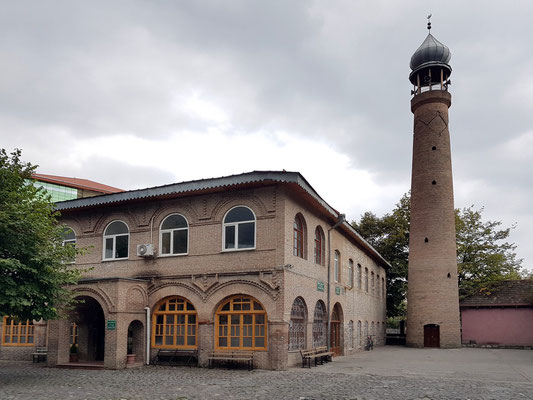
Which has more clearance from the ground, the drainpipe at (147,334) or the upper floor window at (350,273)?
the upper floor window at (350,273)

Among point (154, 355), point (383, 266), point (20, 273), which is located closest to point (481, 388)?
point (154, 355)

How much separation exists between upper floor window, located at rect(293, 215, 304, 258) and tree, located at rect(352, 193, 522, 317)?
71.9ft

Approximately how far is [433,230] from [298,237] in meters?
15.2

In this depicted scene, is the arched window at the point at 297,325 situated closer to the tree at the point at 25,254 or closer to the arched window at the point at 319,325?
the arched window at the point at 319,325

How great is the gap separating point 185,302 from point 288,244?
4206 mm

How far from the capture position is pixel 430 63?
107 feet

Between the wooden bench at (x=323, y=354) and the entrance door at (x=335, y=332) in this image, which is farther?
the entrance door at (x=335, y=332)

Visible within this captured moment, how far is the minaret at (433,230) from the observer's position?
1198 inches

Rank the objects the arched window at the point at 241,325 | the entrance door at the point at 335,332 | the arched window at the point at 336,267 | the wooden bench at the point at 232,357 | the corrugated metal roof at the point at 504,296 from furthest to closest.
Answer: the corrugated metal roof at the point at 504,296, the arched window at the point at 336,267, the entrance door at the point at 335,332, the arched window at the point at 241,325, the wooden bench at the point at 232,357

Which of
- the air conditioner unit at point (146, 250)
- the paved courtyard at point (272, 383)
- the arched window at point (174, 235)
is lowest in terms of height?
the paved courtyard at point (272, 383)

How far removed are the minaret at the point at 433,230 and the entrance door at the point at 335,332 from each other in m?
9.77

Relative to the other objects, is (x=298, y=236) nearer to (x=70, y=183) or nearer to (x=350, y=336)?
(x=350, y=336)

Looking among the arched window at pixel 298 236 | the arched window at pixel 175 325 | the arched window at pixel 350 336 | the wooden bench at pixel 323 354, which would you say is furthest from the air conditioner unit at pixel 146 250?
the arched window at pixel 350 336

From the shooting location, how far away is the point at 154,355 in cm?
1780
